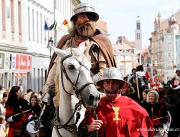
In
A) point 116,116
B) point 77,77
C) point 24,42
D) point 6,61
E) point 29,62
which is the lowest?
point 116,116

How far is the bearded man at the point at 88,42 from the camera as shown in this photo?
772cm

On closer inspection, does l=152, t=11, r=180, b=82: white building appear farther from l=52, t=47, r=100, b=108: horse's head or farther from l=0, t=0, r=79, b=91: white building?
l=52, t=47, r=100, b=108: horse's head

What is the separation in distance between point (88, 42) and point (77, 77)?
1.67m

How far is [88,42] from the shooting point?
25.7 feet

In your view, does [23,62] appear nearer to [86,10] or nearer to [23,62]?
[23,62]

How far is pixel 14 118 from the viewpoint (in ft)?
42.2

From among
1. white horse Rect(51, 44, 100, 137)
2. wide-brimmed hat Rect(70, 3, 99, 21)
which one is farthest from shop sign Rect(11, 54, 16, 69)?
white horse Rect(51, 44, 100, 137)

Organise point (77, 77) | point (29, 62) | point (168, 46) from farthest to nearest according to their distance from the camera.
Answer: point (168, 46) < point (29, 62) < point (77, 77)

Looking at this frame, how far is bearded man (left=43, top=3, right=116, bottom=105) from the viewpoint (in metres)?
7.72

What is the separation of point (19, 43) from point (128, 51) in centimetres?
16262

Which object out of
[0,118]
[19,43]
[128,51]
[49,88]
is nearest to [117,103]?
[49,88]

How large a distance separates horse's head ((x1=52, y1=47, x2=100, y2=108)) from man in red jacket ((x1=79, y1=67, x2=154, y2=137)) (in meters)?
0.28

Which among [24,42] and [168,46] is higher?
[168,46]

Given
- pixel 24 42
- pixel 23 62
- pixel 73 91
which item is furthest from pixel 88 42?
pixel 24 42
